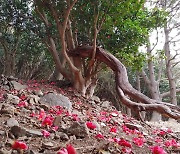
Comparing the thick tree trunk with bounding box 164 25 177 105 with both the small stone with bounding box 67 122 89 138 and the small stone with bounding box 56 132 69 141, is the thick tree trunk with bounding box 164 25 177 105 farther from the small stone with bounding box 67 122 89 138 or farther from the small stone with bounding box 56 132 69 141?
the small stone with bounding box 56 132 69 141

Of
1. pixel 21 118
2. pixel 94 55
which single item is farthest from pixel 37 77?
pixel 21 118

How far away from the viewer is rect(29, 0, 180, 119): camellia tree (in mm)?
5898

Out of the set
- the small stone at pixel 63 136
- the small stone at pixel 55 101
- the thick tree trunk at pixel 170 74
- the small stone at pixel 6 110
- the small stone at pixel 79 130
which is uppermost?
the thick tree trunk at pixel 170 74

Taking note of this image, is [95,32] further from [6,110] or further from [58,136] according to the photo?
[58,136]

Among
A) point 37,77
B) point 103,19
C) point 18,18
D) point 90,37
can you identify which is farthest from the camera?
point 37,77

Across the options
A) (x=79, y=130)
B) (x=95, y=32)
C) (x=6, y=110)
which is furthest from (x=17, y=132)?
(x=95, y=32)

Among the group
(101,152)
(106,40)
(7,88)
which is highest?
(106,40)

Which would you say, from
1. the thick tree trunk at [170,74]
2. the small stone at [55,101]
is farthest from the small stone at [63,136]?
the thick tree trunk at [170,74]

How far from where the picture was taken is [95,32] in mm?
5934

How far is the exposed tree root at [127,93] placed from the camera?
4012mm

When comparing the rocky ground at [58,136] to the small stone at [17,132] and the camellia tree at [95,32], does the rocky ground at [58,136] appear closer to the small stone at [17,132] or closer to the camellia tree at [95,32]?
the small stone at [17,132]

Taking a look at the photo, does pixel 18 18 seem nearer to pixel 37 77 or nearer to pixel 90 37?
pixel 90 37

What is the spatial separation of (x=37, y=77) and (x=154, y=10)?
7405 millimetres

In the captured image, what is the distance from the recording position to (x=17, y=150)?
1996mm
